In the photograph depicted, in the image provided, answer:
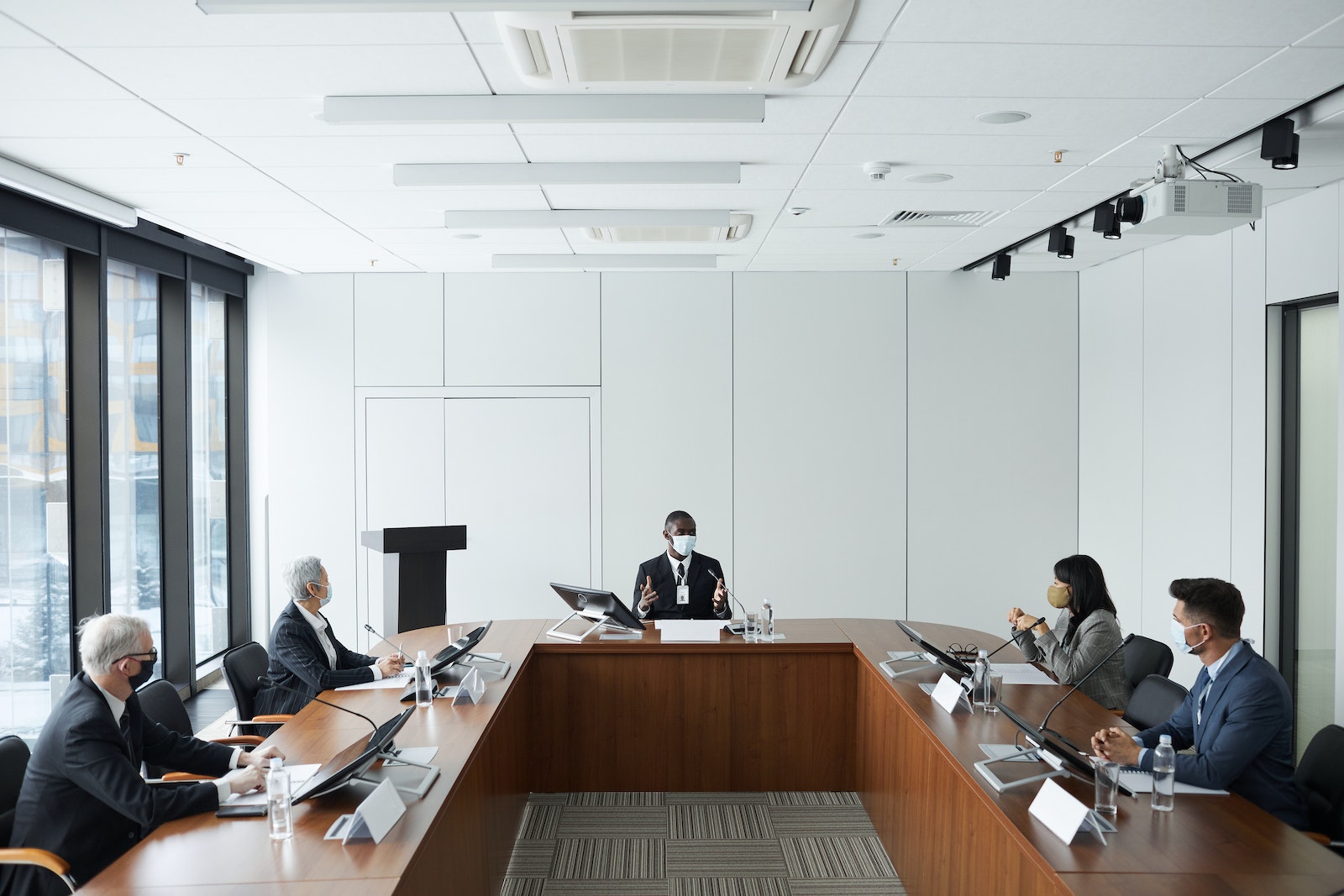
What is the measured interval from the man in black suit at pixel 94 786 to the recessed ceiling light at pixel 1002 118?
11.7 feet

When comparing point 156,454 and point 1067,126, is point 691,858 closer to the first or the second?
point 1067,126

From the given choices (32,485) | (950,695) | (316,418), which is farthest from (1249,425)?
(32,485)

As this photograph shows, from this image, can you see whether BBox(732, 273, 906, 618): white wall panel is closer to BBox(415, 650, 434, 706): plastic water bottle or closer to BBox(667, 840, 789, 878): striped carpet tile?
BBox(667, 840, 789, 878): striped carpet tile

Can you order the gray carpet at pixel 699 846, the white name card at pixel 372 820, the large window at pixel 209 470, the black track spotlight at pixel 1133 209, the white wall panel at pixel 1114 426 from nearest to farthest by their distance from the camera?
the white name card at pixel 372 820
the black track spotlight at pixel 1133 209
the gray carpet at pixel 699 846
the white wall panel at pixel 1114 426
the large window at pixel 209 470

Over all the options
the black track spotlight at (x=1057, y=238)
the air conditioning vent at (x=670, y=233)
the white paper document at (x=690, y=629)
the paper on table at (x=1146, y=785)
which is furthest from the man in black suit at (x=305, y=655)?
the black track spotlight at (x=1057, y=238)

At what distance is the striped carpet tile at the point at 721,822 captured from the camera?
449cm

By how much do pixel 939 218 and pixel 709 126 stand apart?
244cm

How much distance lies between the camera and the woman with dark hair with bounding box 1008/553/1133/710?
4344mm

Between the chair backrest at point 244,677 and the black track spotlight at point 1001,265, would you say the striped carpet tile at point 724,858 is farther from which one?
the black track spotlight at point 1001,265

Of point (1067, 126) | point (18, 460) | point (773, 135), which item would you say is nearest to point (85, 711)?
point (18, 460)

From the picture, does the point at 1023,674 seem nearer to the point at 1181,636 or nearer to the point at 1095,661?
the point at 1095,661

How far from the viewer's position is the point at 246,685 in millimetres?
4410

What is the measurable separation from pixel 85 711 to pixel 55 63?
2.14 m

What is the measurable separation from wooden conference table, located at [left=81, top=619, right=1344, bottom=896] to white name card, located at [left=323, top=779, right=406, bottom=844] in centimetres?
3
